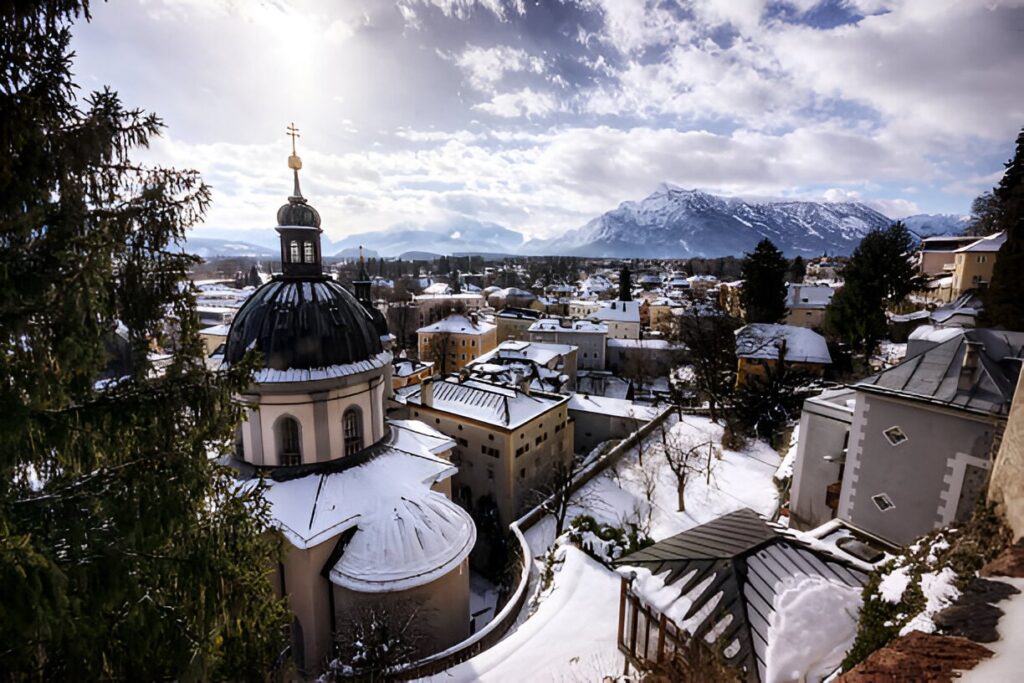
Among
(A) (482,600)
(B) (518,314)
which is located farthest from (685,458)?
(B) (518,314)

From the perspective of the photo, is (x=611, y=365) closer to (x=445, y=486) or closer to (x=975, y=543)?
(x=445, y=486)

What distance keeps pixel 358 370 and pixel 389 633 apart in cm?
737

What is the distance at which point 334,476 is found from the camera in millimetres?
14164

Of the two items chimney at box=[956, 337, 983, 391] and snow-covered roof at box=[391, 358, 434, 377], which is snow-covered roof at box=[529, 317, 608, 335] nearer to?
snow-covered roof at box=[391, 358, 434, 377]

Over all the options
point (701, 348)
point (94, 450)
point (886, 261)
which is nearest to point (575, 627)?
point (94, 450)

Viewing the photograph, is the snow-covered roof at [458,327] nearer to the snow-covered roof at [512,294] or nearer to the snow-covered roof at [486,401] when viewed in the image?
the snow-covered roof at [486,401]

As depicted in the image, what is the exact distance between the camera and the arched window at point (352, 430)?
15.1 metres

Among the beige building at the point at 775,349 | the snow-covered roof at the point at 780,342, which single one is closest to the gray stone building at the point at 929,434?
the beige building at the point at 775,349

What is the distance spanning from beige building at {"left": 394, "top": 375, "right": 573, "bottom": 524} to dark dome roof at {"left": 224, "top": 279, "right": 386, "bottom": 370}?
1130 centimetres

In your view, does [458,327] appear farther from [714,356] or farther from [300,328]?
[300,328]

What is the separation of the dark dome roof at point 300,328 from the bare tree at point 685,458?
1382cm

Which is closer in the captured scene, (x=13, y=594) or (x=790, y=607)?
(x=13, y=594)

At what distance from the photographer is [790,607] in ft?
20.3

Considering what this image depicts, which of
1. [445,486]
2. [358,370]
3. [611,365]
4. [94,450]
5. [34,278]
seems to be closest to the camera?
[34,278]
